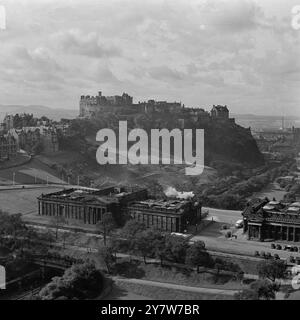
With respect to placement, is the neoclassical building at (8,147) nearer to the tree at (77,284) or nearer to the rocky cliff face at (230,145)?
the rocky cliff face at (230,145)

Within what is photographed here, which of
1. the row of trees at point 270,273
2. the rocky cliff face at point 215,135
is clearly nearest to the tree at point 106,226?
the row of trees at point 270,273

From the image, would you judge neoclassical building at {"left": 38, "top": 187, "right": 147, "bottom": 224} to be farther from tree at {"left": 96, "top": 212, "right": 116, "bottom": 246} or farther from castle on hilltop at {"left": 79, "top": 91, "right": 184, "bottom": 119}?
castle on hilltop at {"left": 79, "top": 91, "right": 184, "bottom": 119}

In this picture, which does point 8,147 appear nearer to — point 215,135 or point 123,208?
point 123,208
